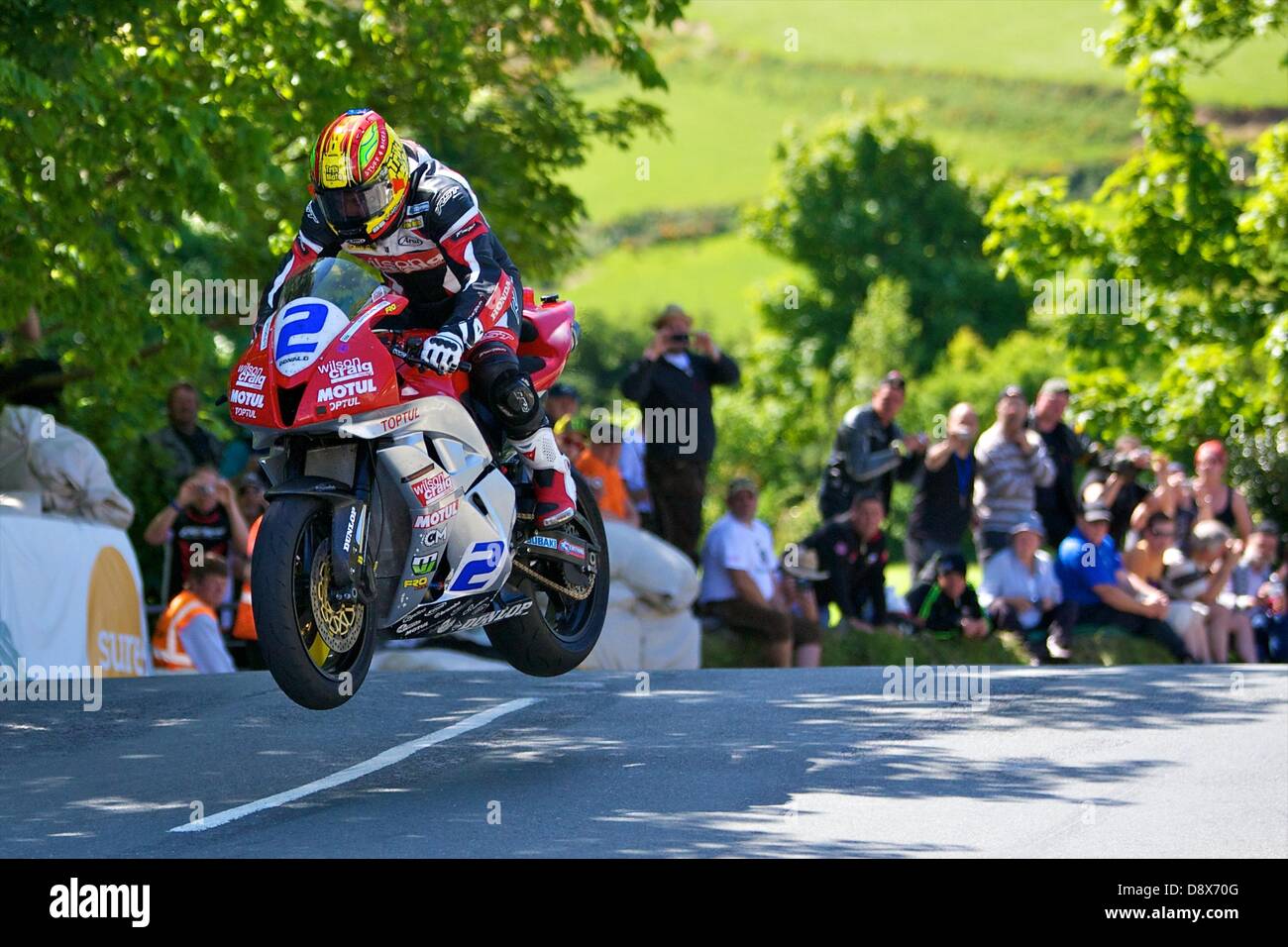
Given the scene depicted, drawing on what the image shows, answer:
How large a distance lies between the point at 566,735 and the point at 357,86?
360 inches

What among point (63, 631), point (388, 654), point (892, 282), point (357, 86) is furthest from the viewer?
point (892, 282)

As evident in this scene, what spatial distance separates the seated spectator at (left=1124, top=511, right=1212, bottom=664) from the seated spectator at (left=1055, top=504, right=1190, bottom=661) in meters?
0.29

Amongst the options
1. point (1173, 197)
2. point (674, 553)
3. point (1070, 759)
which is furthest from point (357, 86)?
point (1173, 197)

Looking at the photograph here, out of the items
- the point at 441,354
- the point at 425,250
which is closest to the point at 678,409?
the point at 425,250

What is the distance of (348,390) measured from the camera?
7809mm

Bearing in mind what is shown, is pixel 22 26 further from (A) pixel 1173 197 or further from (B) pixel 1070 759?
(A) pixel 1173 197

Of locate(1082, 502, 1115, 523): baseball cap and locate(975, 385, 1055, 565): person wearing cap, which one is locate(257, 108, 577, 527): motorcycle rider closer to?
locate(975, 385, 1055, 565): person wearing cap

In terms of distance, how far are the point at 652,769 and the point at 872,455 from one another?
733 centimetres

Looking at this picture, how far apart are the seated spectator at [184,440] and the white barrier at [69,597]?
2.26m

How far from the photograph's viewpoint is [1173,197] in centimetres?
2459

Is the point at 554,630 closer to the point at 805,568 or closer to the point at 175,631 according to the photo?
the point at 175,631

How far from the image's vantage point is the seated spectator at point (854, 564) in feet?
49.0

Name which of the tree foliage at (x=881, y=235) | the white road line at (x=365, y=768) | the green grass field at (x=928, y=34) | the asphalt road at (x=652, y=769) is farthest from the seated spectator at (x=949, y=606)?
the green grass field at (x=928, y=34)

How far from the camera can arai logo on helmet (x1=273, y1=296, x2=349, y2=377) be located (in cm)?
778
